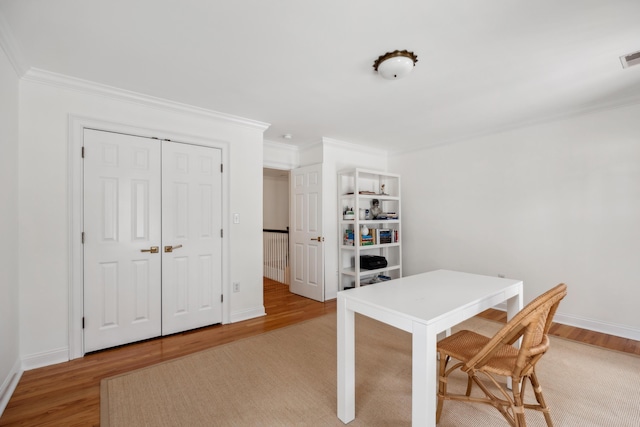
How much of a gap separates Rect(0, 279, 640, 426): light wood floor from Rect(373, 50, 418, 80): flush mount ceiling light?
8.99 feet

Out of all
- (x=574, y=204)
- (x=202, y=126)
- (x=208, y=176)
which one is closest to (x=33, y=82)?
(x=202, y=126)

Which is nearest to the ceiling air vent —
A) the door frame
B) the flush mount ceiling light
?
the flush mount ceiling light

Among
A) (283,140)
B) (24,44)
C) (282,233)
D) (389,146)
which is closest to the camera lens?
(24,44)

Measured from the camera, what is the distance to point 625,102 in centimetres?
289

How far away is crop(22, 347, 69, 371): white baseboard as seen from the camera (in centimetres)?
229

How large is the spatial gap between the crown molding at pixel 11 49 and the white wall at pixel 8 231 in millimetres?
34

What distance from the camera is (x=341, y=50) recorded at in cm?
203

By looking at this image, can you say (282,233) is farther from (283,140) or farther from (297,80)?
(297,80)

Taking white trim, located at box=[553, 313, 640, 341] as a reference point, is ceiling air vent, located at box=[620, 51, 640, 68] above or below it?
above

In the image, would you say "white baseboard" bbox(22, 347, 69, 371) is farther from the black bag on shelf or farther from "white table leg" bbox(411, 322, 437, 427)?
the black bag on shelf

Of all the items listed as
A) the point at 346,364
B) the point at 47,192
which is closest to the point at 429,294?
the point at 346,364

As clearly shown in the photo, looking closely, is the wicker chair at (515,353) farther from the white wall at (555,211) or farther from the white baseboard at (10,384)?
the white baseboard at (10,384)

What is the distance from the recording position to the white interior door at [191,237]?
9.74 feet

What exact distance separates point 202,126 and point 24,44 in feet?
4.67
